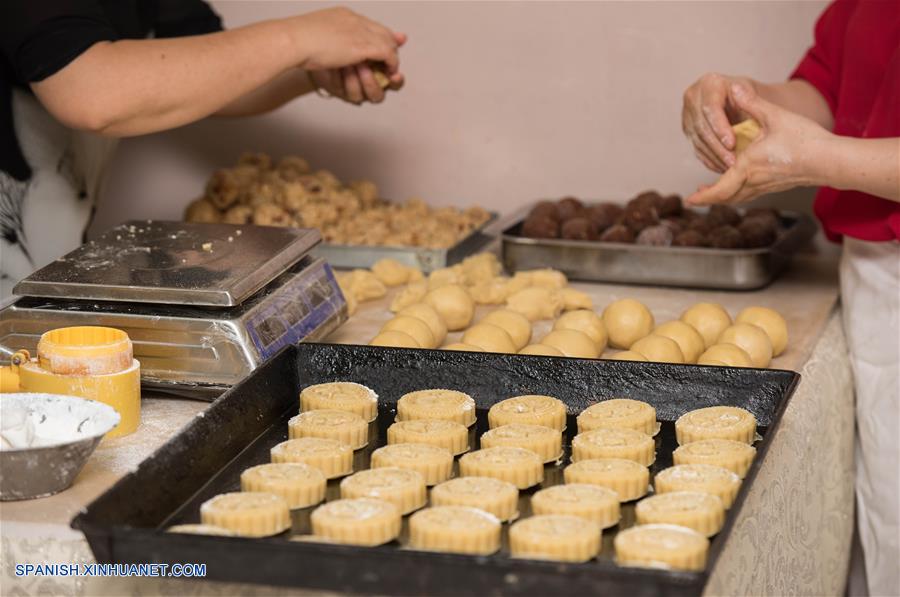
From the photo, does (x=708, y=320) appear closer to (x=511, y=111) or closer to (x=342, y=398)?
(x=342, y=398)

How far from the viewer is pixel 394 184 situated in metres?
3.10

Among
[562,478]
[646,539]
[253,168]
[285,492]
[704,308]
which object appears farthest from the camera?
[253,168]

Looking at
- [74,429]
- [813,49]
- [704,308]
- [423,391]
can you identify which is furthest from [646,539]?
[813,49]

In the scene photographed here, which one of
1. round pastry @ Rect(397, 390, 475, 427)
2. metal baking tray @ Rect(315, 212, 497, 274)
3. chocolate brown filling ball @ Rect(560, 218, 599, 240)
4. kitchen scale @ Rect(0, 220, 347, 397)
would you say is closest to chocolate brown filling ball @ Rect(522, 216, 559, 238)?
chocolate brown filling ball @ Rect(560, 218, 599, 240)

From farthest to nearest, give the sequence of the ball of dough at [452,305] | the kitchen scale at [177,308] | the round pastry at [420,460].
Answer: the ball of dough at [452,305] < the kitchen scale at [177,308] < the round pastry at [420,460]

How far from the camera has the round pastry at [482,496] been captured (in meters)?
1.27

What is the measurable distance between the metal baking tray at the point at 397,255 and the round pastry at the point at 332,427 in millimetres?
964

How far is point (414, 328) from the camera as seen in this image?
1.96 meters

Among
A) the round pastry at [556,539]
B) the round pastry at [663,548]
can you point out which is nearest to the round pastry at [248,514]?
the round pastry at [556,539]

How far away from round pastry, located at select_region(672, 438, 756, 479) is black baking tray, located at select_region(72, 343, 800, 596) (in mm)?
31

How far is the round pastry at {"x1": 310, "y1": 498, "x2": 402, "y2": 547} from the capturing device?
47.1 inches

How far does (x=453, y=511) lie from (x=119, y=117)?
39.4 inches

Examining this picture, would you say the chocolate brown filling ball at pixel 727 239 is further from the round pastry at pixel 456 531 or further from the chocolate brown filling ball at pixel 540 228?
the round pastry at pixel 456 531

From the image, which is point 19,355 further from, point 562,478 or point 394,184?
point 394,184
